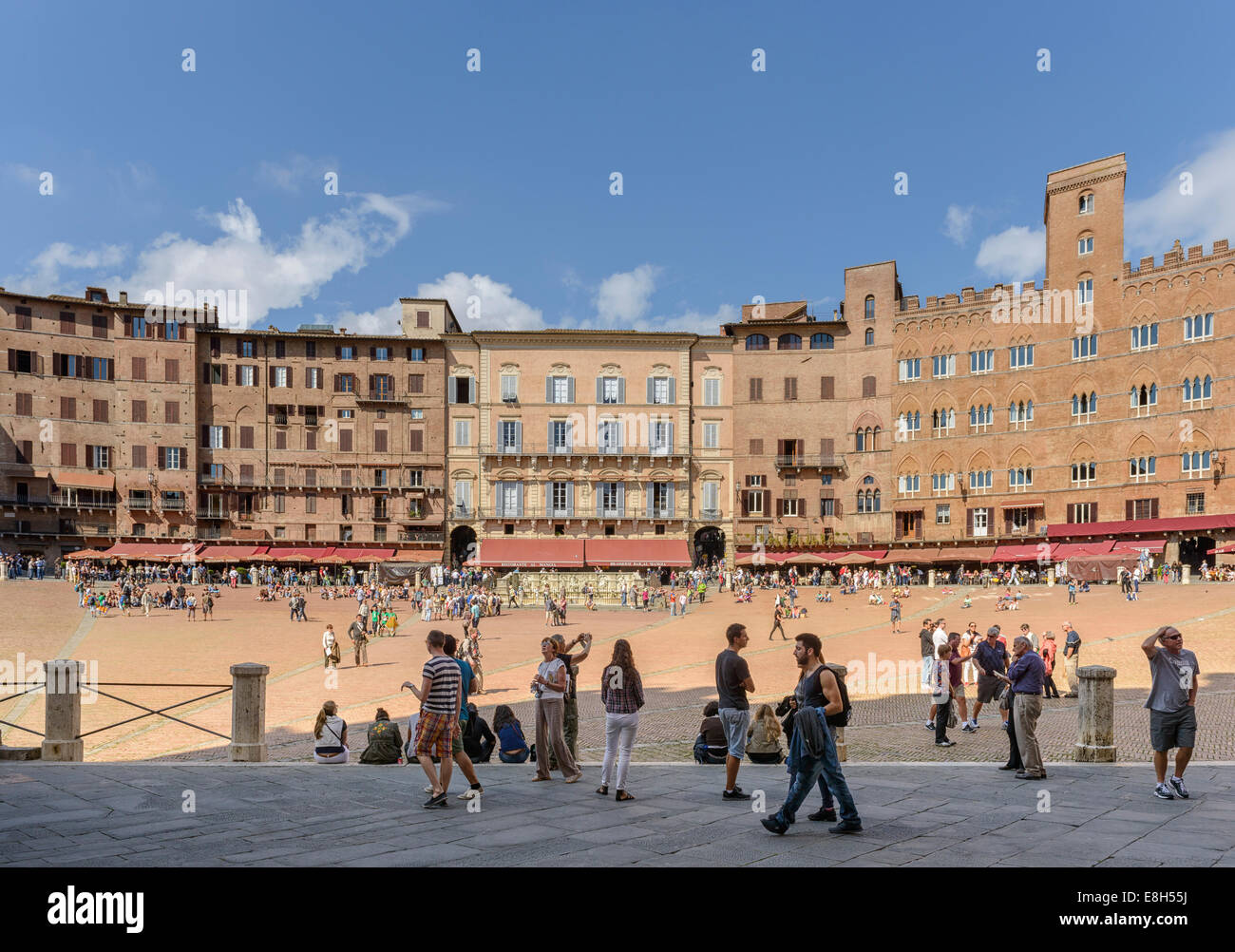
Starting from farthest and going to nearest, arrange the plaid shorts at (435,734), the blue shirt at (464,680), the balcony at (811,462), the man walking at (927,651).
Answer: the balcony at (811,462), the man walking at (927,651), the blue shirt at (464,680), the plaid shorts at (435,734)

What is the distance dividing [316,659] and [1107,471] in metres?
40.5

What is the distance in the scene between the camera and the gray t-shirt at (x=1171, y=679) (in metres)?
7.53

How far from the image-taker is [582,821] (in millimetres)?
6707

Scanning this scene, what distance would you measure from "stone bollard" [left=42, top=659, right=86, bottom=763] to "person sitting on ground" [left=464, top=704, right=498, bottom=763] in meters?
4.14

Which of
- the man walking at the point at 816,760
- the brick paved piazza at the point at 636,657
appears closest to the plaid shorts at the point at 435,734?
the man walking at the point at 816,760

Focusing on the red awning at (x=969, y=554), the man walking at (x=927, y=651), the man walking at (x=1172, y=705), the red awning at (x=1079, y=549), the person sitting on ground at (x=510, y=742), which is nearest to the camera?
the man walking at (x=1172, y=705)

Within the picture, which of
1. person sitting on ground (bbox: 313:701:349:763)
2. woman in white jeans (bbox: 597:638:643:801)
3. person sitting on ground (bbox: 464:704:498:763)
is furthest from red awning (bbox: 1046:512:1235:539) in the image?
person sitting on ground (bbox: 313:701:349:763)

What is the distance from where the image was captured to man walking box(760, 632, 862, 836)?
20.3 ft

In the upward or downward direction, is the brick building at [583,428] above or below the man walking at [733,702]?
above

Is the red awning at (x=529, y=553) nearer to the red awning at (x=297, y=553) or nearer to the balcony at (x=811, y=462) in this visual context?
the red awning at (x=297, y=553)

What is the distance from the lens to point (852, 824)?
6.25 meters

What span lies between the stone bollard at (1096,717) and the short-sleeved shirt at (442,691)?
21.2 feet

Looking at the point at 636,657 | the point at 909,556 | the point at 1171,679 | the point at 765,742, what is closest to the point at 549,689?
the point at 765,742
